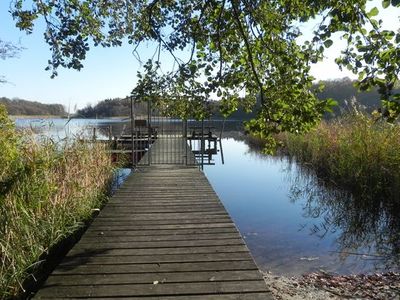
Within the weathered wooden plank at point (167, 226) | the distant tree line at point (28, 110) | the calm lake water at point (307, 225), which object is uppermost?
the distant tree line at point (28, 110)

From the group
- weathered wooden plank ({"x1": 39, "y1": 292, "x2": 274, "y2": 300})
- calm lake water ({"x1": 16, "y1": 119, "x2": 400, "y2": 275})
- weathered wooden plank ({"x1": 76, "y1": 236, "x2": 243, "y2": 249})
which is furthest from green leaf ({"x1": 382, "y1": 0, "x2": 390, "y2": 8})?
calm lake water ({"x1": 16, "y1": 119, "x2": 400, "y2": 275})

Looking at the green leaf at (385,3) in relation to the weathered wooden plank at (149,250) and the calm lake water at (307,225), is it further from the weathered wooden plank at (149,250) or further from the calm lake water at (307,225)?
the calm lake water at (307,225)

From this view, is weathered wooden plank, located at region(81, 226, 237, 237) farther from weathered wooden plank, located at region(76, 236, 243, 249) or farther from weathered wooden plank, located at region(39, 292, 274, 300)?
weathered wooden plank, located at region(39, 292, 274, 300)

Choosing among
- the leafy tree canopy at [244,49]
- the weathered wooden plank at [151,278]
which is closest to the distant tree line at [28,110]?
the leafy tree canopy at [244,49]

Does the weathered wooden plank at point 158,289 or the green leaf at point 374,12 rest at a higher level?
the green leaf at point 374,12

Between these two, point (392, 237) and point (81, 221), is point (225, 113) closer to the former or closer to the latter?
point (81, 221)

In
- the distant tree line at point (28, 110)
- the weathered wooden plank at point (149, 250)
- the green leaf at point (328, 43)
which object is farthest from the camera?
the distant tree line at point (28, 110)

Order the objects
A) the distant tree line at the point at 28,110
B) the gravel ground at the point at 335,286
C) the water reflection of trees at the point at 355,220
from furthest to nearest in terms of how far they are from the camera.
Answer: the distant tree line at the point at 28,110, the water reflection of trees at the point at 355,220, the gravel ground at the point at 335,286

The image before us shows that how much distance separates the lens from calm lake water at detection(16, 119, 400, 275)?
20.6 ft

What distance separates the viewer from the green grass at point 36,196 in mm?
4000

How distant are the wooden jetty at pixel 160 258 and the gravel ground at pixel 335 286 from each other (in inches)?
40.9

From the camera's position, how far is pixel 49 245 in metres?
4.71

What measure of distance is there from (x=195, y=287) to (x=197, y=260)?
23.6 inches

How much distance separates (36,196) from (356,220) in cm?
627
